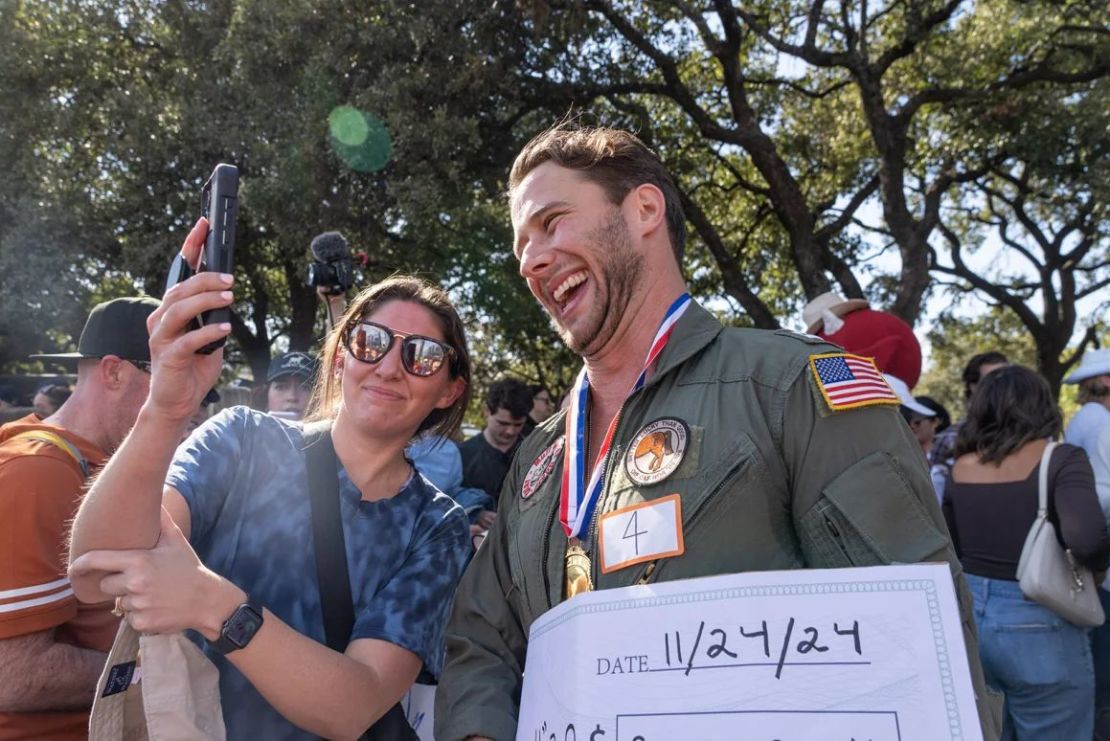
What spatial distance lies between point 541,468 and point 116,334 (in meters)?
1.89

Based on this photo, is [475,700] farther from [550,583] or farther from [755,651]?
[755,651]

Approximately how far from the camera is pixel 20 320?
45.0ft

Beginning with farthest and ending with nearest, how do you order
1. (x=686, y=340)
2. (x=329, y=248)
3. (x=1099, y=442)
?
(x=1099, y=442)
(x=329, y=248)
(x=686, y=340)

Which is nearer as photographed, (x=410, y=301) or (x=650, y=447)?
(x=650, y=447)

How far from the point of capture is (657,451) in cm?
172

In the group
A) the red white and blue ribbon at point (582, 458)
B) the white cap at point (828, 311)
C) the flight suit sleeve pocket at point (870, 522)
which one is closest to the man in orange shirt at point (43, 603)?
the red white and blue ribbon at point (582, 458)

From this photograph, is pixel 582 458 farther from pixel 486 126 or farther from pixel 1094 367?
pixel 486 126

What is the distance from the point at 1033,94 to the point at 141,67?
13.3m

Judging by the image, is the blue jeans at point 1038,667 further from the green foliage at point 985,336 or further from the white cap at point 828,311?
the green foliage at point 985,336

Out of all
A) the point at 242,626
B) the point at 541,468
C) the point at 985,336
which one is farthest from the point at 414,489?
the point at 985,336

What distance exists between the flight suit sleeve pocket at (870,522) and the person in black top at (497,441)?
181 inches

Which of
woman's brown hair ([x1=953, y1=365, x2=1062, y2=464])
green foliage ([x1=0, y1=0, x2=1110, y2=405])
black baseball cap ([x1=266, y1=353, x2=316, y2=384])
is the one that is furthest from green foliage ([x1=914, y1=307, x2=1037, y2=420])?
black baseball cap ([x1=266, y1=353, x2=316, y2=384])

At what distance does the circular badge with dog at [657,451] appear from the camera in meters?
1.68

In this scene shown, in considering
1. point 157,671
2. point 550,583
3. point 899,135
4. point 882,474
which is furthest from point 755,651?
point 899,135
